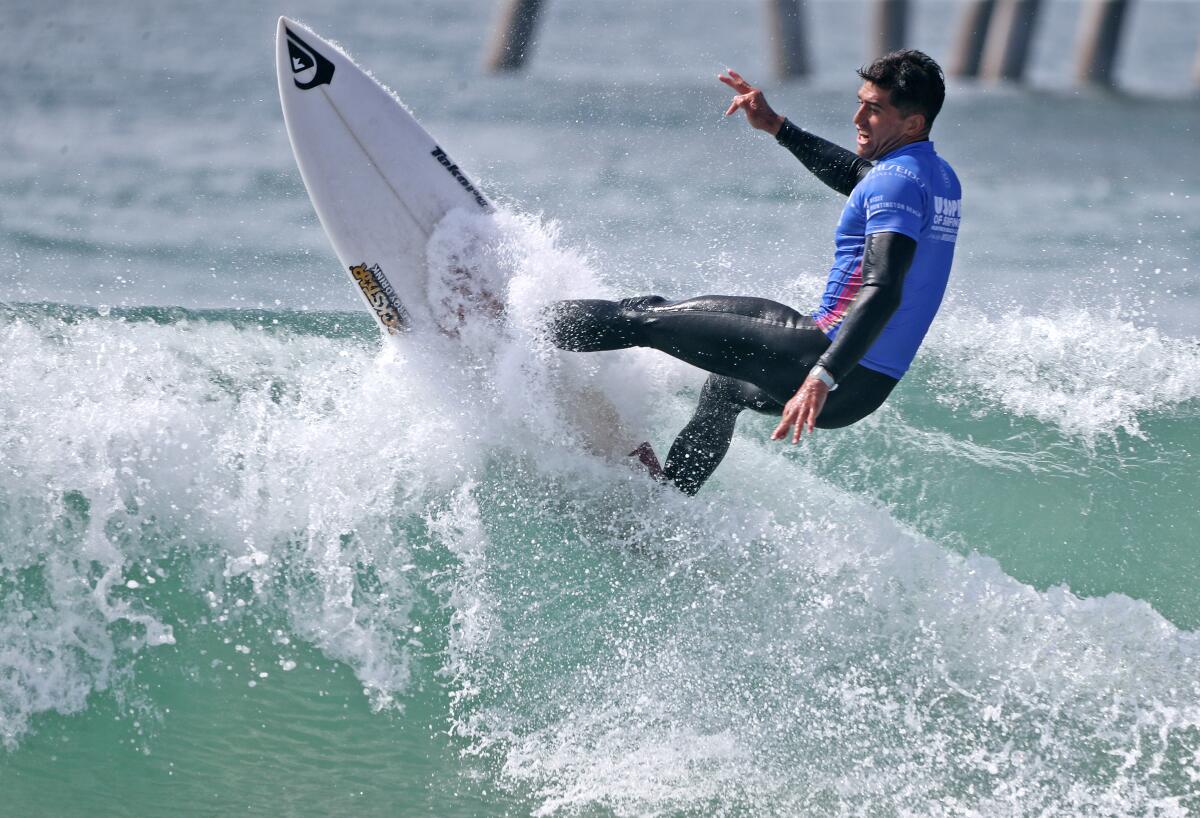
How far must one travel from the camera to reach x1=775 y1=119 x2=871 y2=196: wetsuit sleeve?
15.9 ft

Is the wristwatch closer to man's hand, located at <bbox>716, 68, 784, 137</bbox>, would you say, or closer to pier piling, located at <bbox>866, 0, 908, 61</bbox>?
man's hand, located at <bbox>716, 68, 784, 137</bbox>

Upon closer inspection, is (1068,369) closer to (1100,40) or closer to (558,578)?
(558,578)

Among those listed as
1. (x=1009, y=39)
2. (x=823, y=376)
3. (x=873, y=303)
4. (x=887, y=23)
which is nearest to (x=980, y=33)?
(x=1009, y=39)

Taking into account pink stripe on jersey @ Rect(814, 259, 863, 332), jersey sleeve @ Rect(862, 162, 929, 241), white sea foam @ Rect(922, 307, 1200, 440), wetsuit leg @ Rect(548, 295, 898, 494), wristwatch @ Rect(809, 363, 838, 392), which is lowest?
white sea foam @ Rect(922, 307, 1200, 440)

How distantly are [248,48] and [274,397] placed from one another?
17.7 metres

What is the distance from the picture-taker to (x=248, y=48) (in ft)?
72.0

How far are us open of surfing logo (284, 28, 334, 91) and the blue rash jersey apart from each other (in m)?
2.52

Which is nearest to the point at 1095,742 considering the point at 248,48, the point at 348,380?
the point at 348,380

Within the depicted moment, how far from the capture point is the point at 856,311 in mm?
3963

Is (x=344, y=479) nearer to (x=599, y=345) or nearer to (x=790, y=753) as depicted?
(x=599, y=345)

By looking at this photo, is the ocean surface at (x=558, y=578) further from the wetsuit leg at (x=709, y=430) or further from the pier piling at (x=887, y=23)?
the pier piling at (x=887, y=23)

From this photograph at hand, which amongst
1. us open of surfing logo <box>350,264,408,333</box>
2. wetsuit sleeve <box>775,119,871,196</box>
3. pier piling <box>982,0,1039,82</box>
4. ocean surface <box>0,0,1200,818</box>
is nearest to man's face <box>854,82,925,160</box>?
wetsuit sleeve <box>775,119,871,196</box>

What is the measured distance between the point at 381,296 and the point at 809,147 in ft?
6.02

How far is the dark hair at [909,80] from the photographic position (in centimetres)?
412
